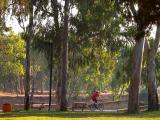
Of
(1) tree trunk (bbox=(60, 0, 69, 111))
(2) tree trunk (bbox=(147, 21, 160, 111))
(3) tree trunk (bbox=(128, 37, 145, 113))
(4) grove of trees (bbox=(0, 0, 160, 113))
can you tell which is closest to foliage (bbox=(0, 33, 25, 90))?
(4) grove of trees (bbox=(0, 0, 160, 113))

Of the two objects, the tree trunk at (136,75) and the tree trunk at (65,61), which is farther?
the tree trunk at (65,61)

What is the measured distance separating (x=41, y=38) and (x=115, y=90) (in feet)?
148

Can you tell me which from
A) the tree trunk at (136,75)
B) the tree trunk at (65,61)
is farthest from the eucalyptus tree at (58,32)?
the tree trunk at (136,75)

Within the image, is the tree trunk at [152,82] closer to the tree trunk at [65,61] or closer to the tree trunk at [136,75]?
the tree trunk at [136,75]

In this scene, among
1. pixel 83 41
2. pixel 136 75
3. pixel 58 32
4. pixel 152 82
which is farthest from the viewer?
pixel 83 41

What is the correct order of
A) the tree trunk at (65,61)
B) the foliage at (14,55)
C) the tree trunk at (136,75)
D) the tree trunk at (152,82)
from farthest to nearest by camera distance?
the foliage at (14,55) < the tree trunk at (65,61) < the tree trunk at (152,82) < the tree trunk at (136,75)

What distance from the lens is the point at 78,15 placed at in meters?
42.8

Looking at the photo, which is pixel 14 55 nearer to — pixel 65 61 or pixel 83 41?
pixel 83 41

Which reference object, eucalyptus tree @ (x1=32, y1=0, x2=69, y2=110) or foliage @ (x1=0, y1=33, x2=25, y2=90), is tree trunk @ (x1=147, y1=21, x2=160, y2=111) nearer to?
eucalyptus tree @ (x1=32, y1=0, x2=69, y2=110)

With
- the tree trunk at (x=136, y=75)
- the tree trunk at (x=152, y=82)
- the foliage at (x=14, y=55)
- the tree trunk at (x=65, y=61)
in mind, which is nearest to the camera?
the tree trunk at (x=136, y=75)

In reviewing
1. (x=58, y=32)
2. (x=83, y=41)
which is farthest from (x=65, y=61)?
(x=83, y=41)

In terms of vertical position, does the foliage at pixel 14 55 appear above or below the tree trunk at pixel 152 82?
above

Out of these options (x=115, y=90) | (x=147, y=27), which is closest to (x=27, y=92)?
(x=147, y=27)

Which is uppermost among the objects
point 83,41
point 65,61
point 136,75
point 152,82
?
point 83,41
